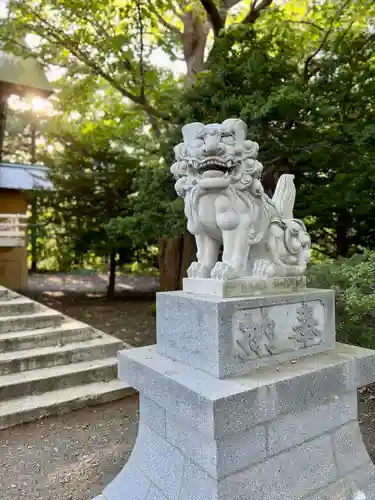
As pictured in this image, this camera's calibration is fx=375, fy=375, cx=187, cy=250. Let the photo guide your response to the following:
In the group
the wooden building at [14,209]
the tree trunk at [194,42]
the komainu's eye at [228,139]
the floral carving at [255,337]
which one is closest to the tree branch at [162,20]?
the tree trunk at [194,42]

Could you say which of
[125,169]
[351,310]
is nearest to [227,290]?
[351,310]

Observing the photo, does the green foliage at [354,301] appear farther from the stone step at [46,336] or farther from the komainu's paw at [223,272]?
the stone step at [46,336]

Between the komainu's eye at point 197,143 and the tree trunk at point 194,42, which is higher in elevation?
the tree trunk at point 194,42

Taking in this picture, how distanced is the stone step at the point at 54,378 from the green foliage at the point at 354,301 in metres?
2.96

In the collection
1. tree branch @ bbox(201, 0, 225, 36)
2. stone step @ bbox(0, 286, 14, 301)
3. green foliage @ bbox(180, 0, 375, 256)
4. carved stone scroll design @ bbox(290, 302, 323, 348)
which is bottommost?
stone step @ bbox(0, 286, 14, 301)

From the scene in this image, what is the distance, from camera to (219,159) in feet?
7.49

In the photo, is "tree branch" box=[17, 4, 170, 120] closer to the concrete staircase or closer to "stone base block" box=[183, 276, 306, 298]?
the concrete staircase

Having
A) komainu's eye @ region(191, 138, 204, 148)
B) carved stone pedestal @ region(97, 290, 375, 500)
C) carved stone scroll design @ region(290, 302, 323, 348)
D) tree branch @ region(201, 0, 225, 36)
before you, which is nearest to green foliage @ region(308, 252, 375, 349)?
carved stone pedestal @ region(97, 290, 375, 500)

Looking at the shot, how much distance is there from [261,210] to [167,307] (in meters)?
0.92

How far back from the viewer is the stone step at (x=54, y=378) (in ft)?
14.3

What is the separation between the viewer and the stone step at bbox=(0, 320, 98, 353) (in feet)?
16.7

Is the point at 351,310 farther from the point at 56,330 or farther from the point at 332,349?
the point at 56,330

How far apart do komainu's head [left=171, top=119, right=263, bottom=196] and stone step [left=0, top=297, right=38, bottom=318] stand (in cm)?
460

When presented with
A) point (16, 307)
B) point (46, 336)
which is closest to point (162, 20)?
point (16, 307)
